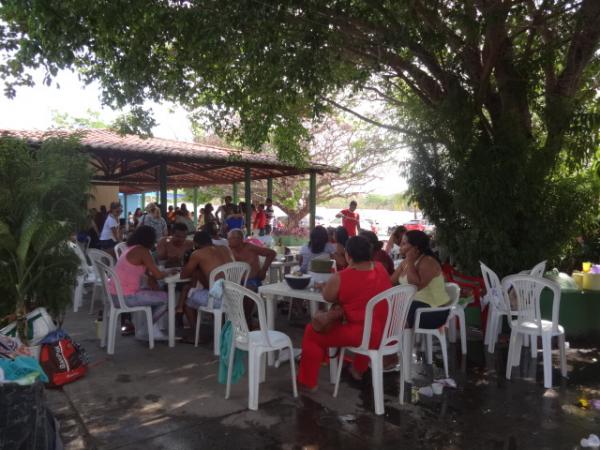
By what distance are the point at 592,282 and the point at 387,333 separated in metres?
3.76

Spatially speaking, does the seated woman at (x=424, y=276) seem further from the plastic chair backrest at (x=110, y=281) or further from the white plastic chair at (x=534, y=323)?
the plastic chair backrest at (x=110, y=281)

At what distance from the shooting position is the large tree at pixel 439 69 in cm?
577

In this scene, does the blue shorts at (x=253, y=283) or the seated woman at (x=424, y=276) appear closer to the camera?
the seated woman at (x=424, y=276)

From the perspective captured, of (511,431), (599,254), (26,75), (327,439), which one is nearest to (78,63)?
(26,75)

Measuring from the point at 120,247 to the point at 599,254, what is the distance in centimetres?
728

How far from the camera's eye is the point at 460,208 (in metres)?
6.46

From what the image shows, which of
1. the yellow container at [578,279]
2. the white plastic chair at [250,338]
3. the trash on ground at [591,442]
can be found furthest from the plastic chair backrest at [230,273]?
the yellow container at [578,279]

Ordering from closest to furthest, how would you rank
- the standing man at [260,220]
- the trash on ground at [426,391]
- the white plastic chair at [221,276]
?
the trash on ground at [426,391] → the white plastic chair at [221,276] → the standing man at [260,220]

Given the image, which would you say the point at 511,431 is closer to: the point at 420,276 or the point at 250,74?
the point at 420,276

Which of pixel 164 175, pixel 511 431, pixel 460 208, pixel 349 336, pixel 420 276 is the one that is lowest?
pixel 511 431

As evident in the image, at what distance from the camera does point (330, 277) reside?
411 centimetres

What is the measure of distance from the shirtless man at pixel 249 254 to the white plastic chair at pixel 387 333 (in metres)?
2.48

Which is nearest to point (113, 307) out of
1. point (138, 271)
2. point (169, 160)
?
point (138, 271)

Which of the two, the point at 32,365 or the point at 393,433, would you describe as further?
the point at 393,433
